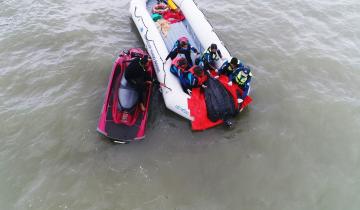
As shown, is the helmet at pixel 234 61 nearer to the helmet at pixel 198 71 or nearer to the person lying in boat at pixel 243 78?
the person lying in boat at pixel 243 78

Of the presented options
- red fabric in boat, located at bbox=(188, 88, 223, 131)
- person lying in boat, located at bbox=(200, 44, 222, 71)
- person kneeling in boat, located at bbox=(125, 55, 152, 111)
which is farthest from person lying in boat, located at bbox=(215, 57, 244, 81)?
person kneeling in boat, located at bbox=(125, 55, 152, 111)

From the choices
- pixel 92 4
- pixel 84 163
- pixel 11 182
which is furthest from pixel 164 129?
pixel 92 4

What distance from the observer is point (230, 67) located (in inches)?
277

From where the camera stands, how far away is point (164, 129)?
264 inches

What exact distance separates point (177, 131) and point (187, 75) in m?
1.34

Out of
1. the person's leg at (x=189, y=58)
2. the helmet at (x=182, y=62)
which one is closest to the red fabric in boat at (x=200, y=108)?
the helmet at (x=182, y=62)

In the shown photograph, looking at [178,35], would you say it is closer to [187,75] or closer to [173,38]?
[173,38]

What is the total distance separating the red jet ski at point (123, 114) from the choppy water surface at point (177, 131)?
29 cm

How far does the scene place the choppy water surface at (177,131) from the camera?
549 centimetres

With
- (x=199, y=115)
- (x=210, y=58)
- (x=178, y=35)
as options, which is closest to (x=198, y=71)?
(x=210, y=58)

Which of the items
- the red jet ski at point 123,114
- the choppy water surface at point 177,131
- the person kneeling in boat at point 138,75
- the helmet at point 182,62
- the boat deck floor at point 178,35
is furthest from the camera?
the boat deck floor at point 178,35

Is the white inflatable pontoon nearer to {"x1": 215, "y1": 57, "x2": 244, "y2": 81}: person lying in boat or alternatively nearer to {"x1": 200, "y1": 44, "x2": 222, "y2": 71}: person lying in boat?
{"x1": 200, "y1": 44, "x2": 222, "y2": 71}: person lying in boat

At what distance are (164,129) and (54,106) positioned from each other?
2.76 metres

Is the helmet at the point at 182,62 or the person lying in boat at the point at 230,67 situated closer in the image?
the person lying in boat at the point at 230,67
